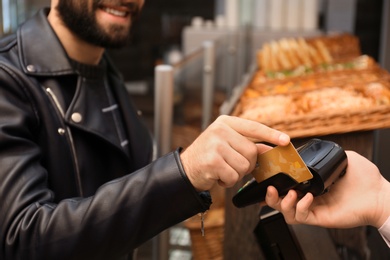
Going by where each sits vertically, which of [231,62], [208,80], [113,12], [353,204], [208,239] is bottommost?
[231,62]

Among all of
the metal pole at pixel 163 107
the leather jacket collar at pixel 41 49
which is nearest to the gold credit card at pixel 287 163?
the leather jacket collar at pixel 41 49

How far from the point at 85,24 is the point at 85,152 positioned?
1.15 ft

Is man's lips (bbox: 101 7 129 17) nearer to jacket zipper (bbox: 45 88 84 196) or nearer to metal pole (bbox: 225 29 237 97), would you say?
jacket zipper (bbox: 45 88 84 196)

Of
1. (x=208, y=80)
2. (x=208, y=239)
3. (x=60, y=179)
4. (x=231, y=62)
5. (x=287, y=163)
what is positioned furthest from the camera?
(x=231, y=62)

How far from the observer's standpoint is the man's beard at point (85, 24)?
171 cm

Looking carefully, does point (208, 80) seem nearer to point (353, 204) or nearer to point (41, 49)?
point (41, 49)

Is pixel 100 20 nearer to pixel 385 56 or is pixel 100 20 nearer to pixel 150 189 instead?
pixel 150 189

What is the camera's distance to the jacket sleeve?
4.22 ft

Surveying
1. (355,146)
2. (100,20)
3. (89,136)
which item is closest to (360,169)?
(355,146)

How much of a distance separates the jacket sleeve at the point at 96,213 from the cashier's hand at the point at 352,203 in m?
0.21

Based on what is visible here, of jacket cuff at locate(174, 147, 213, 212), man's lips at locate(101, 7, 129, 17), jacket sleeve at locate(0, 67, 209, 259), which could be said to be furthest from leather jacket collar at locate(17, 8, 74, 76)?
jacket cuff at locate(174, 147, 213, 212)

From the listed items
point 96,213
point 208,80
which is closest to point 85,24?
point 96,213

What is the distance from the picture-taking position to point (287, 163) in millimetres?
1178

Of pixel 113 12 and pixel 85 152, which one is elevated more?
pixel 113 12
